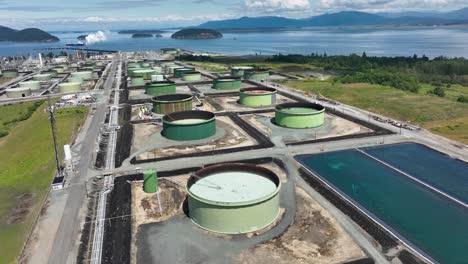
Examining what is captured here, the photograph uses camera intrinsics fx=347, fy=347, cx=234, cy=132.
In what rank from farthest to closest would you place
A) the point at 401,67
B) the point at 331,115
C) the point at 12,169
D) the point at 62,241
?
the point at 401,67 < the point at 331,115 < the point at 12,169 < the point at 62,241

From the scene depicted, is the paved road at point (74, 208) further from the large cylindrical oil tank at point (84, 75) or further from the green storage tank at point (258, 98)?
the large cylindrical oil tank at point (84, 75)

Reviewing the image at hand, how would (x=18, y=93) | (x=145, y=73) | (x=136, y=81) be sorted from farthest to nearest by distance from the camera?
(x=145, y=73) → (x=136, y=81) → (x=18, y=93)

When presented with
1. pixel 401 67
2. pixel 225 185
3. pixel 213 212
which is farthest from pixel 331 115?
pixel 401 67

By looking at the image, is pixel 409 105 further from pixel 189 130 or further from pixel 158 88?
pixel 158 88

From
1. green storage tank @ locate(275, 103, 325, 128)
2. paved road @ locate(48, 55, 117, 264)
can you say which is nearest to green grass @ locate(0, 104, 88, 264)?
paved road @ locate(48, 55, 117, 264)

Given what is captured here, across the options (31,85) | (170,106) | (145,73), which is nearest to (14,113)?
(31,85)

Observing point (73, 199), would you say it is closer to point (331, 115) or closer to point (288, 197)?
point (288, 197)
